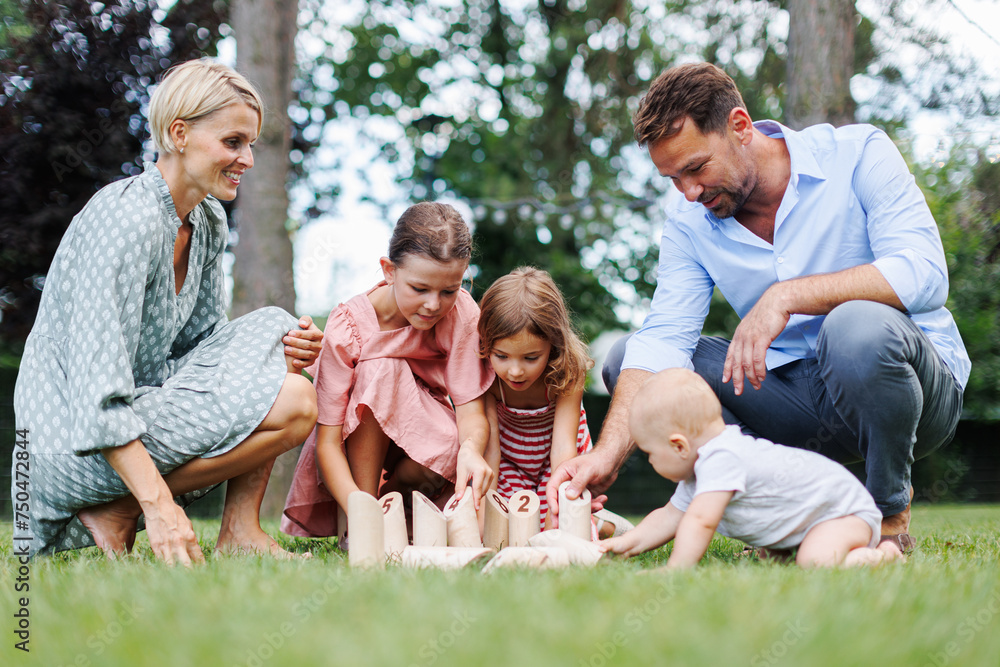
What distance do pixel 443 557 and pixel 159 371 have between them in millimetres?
1378

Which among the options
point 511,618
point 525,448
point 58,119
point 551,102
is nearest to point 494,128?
point 551,102

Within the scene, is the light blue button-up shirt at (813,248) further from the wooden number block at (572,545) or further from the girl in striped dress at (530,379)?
the wooden number block at (572,545)

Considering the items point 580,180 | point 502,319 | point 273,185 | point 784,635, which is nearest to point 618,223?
point 580,180

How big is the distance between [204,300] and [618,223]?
10.6 metres

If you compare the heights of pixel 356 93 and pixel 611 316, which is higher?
pixel 356 93

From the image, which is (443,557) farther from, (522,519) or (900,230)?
(900,230)

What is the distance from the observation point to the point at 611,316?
12312 mm

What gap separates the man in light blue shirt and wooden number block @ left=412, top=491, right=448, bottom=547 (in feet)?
1.70

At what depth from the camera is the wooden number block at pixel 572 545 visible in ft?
7.45

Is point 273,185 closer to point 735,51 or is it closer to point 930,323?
point 930,323

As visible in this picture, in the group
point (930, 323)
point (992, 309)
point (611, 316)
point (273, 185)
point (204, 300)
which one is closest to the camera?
point (930, 323)

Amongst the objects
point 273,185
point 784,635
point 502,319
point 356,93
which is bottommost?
point 784,635

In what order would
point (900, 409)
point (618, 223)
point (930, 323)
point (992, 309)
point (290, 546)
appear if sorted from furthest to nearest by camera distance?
1. point (618, 223)
2. point (992, 309)
3. point (290, 546)
4. point (930, 323)
5. point (900, 409)

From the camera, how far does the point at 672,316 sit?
10.7 feet
